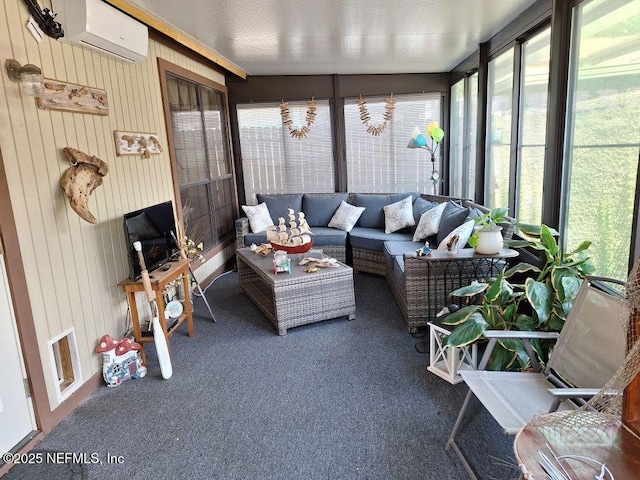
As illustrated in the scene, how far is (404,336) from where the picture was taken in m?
3.30

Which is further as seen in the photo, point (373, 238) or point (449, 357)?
point (373, 238)

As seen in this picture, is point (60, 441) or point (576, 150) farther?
point (576, 150)

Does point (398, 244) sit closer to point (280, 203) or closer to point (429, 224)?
point (429, 224)

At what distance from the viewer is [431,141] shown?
19.0ft

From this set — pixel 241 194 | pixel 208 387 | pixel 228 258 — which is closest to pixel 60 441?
pixel 208 387

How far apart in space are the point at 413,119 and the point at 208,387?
4.47 meters

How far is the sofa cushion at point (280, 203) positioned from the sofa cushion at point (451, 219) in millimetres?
2093

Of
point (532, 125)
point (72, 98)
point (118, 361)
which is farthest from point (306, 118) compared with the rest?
point (118, 361)

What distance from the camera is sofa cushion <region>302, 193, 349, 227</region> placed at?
554cm

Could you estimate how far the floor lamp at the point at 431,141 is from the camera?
16.8 ft

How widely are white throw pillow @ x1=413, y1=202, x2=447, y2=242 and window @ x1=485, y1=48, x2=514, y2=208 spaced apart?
1.73ft

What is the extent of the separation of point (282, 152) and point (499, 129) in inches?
115

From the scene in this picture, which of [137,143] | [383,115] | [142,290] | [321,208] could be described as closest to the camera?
[142,290]

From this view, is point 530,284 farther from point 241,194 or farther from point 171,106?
point 241,194
